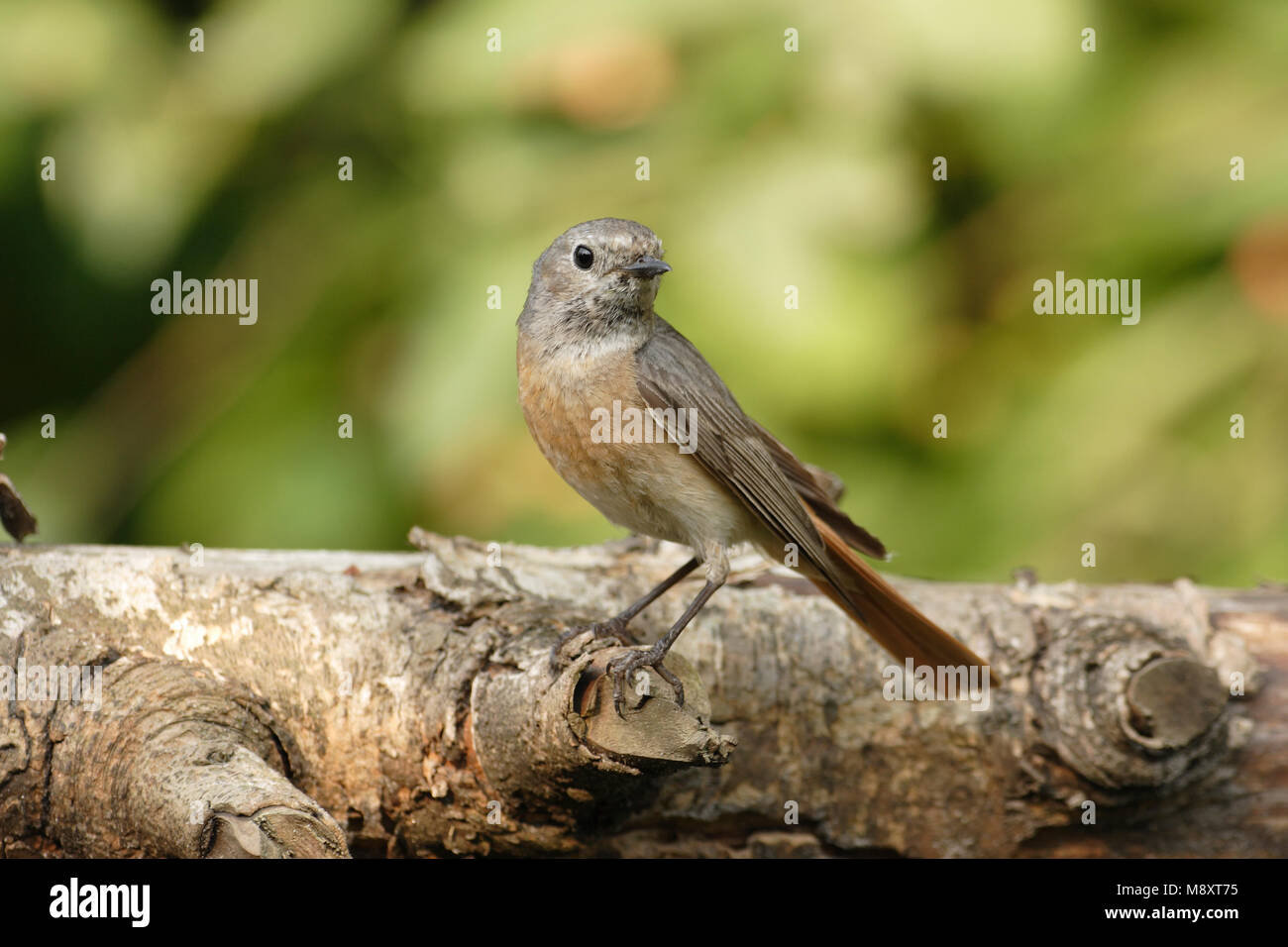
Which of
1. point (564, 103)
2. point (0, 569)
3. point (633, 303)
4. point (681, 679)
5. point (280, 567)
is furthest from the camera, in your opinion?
point (564, 103)

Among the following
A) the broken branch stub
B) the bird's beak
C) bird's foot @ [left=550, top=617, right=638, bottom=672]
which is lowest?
the broken branch stub

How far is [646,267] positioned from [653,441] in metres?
0.47

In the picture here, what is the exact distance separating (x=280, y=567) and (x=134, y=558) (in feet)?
1.17

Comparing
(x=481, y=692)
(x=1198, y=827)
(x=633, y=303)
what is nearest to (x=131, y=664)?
(x=481, y=692)

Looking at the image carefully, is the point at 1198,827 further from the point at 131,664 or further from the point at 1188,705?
the point at 131,664

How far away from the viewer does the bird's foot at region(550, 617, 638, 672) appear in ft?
9.18

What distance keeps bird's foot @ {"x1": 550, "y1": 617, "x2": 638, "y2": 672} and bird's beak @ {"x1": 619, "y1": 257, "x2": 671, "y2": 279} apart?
0.95 m

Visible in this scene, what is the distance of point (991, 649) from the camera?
3.56 m

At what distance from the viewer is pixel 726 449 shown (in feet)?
11.5

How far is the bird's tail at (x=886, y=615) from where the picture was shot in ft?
11.2
